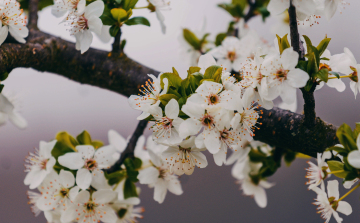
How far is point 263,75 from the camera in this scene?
1.89ft

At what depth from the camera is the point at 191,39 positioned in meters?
1.26

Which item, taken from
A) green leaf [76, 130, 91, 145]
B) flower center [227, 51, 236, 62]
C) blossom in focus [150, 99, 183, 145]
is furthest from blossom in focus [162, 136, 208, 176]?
flower center [227, 51, 236, 62]

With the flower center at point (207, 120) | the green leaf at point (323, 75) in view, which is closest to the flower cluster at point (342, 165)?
the green leaf at point (323, 75)

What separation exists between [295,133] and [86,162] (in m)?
0.56

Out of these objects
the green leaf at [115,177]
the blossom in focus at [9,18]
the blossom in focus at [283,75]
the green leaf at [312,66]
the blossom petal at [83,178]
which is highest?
the green leaf at [312,66]

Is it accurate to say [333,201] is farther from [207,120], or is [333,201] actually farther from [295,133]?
[207,120]

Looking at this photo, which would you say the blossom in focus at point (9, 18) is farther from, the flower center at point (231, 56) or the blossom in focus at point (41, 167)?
the flower center at point (231, 56)

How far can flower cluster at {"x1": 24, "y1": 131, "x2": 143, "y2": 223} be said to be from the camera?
76 centimetres

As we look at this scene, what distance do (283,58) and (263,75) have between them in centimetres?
5

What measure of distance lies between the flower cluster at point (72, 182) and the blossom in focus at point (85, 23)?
290 mm

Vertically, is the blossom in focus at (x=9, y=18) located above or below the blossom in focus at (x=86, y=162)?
above

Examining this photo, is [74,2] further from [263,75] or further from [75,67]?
[263,75]

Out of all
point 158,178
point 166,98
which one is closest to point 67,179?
point 158,178

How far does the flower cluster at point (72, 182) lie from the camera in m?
0.76
